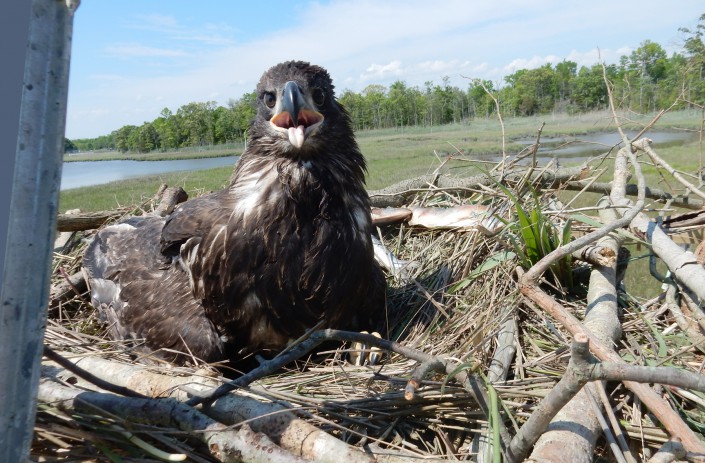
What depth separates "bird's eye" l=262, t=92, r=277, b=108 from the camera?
2.70m

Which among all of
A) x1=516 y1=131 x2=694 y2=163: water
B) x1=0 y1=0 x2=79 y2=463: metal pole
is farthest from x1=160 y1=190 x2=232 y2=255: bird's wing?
x1=516 y1=131 x2=694 y2=163: water

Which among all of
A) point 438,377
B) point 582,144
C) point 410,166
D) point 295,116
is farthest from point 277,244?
point 410,166

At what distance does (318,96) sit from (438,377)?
1587 millimetres

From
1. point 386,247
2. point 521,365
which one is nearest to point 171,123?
point 386,247

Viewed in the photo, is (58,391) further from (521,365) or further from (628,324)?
(628,324)

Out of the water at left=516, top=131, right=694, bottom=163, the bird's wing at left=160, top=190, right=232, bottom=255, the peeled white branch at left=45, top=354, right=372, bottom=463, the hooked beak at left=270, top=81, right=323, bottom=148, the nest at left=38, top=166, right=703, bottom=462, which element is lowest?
the nest at left=38, top=166, right=703, bottom=462

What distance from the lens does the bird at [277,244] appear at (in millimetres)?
2527

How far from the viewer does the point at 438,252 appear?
3.73 metres

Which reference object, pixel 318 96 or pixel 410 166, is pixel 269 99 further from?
pixel 410 166

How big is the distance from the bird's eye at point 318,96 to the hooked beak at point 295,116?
74 mm

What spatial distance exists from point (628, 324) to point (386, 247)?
2001 millimetres

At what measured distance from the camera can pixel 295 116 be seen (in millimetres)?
2533

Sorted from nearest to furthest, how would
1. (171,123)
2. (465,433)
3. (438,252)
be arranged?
(465,433) < (438,252) < (171,123)

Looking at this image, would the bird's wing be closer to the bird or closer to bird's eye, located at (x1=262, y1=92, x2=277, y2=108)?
the bird
